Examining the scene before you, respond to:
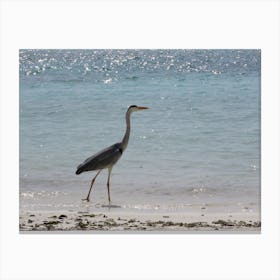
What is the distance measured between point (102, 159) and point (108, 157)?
0.21 ft

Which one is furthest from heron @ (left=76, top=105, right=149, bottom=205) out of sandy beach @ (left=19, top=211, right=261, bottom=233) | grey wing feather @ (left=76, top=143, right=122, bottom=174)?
sandy beach @ (left=19, top=211, right=261, bottom=233)

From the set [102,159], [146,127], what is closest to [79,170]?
[102,159]

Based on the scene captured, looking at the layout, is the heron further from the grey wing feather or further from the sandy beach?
the sandy beach

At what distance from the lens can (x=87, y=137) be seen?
1409 centimetres

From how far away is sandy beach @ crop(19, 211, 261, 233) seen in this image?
13523 millimetres

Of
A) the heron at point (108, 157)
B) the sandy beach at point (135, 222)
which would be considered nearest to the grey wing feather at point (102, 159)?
the heron at point (108, 157)

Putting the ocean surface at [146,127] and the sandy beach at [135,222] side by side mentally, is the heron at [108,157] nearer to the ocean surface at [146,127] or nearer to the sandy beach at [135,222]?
the ocean surface at [146,127]

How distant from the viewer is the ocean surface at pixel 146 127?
45.4 feet

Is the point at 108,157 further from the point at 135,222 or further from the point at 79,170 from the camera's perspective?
the point at 135,222
